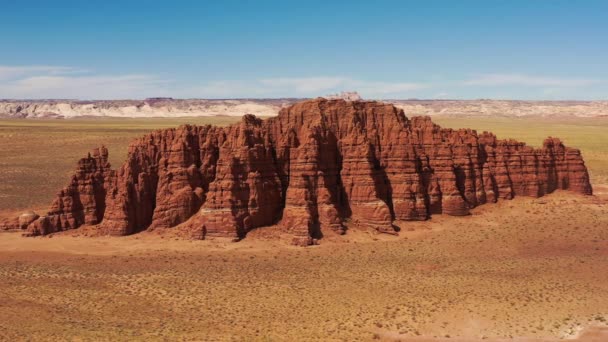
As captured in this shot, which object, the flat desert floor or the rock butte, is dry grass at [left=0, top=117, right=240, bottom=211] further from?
the flat desert floor

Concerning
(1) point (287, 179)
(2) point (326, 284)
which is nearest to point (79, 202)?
(1) point (287, 179)

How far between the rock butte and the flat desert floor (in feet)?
5.84

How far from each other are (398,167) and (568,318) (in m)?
23.5

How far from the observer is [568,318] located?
29.5 meters

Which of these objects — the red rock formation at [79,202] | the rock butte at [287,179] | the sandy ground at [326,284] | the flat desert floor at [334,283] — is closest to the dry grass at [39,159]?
the red rock formation at [79,202]

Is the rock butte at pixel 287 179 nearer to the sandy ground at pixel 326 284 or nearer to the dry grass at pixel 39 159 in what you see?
the sandy ground at pixel 326 284

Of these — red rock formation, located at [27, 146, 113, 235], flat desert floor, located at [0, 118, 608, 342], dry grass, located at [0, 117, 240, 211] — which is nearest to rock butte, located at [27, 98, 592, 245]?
red rock formation, located at [27, 146, 113, 235]

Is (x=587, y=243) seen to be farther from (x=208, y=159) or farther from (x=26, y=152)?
(x=26, y=152)

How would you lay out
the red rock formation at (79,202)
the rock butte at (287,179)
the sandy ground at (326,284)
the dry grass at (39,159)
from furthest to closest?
the dry grass at (39,159)
the red rock formation at (79,202)
the rock butte at (287,179)
the sandy ground at (326,284)

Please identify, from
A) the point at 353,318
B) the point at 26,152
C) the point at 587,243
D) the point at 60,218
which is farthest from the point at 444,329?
the point at 26,152

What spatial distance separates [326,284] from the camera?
35.0 metres

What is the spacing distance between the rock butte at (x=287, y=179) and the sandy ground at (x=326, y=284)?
1822 mm

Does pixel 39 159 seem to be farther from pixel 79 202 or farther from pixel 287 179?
pixel 287 179

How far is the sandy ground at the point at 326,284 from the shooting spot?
28234mm
